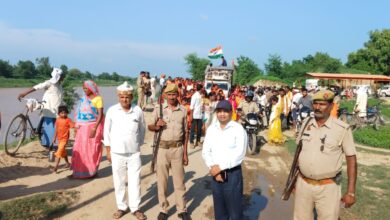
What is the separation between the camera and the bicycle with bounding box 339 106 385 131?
586 inches

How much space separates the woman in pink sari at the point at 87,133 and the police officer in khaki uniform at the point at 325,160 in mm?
4005

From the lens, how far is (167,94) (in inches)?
199

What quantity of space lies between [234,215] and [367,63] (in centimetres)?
6256

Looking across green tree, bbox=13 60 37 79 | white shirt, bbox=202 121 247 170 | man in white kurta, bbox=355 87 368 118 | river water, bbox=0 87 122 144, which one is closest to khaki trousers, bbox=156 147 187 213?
white shirt, bbox=202 121 247 170

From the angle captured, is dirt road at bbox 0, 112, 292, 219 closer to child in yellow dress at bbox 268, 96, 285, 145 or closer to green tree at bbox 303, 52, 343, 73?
child in yellow dress at bbox 268, 96, 285, 145

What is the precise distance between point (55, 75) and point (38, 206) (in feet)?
10.6

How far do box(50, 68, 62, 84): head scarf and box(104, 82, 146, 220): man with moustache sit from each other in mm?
3137

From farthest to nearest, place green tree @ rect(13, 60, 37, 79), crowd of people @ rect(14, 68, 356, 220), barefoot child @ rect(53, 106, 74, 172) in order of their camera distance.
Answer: green tree @ rect(13, 60, 37, 79) < barefoot child @ rect(53, 106, 74, 172) < crowd of people @ rect(14, 68, 356, 220)

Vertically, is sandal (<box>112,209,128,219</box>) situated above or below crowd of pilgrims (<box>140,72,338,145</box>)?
below

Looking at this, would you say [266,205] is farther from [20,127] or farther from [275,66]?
[275,66]

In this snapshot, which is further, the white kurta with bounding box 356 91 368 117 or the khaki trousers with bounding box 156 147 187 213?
the white kurta with bounding box 356 91 368 117

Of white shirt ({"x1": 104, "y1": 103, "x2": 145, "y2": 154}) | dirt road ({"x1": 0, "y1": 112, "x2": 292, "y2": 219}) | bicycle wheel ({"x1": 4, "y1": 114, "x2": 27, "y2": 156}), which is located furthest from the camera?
bicycle wheel ({"x1": 4, "y1": 114, "x2": 27, "y2": 156})

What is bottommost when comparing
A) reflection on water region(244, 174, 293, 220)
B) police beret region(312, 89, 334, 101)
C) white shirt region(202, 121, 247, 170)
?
reflection on water region(244, 174, 293, 220)

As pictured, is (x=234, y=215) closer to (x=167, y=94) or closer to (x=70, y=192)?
(x=167, y=94)
